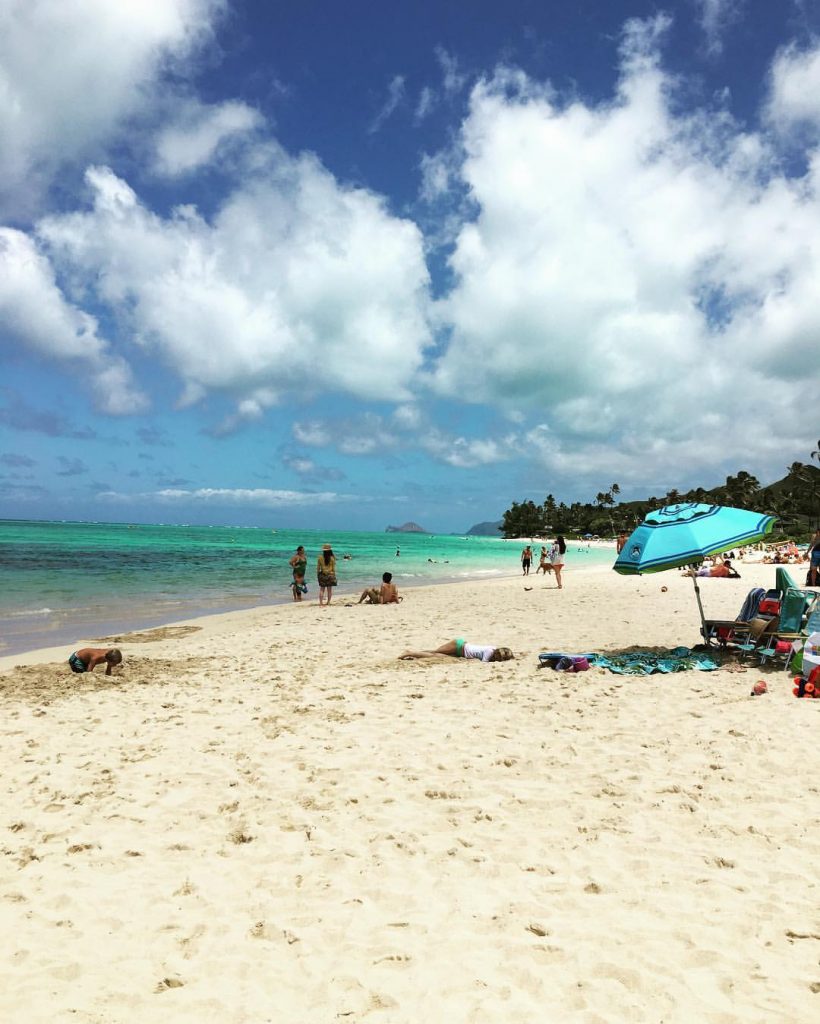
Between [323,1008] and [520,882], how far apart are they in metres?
1.50

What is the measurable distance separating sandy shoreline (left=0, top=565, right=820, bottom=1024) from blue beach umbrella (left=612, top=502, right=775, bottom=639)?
1.80m

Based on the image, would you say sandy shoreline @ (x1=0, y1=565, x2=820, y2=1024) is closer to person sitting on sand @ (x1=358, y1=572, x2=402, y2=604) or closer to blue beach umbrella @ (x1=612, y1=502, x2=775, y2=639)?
blue beach umbrella @ (x1=612, y1=502, x2=775, y2=639)

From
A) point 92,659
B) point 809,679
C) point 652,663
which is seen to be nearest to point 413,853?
point 809,679

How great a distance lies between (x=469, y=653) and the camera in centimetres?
1063

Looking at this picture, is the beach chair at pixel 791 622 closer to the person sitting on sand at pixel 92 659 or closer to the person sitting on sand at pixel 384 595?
the person sitting on sand at pixel 92 659

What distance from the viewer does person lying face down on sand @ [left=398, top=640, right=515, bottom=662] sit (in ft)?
34.2

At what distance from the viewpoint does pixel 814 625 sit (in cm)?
907

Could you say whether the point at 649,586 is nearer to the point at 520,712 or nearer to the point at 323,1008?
the point at 520,712

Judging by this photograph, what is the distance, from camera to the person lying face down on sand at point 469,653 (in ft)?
34.2

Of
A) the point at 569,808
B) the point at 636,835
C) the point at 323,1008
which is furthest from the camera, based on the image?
the point at 569,808

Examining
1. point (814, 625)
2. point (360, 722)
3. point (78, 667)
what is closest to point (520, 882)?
point (360, 722)

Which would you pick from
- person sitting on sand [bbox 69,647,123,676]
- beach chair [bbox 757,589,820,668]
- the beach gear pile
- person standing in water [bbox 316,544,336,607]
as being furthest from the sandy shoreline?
person standing in water [bbox 316,544,336,607]

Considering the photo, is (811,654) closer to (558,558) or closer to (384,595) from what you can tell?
(384,595)

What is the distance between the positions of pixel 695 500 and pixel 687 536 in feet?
296
